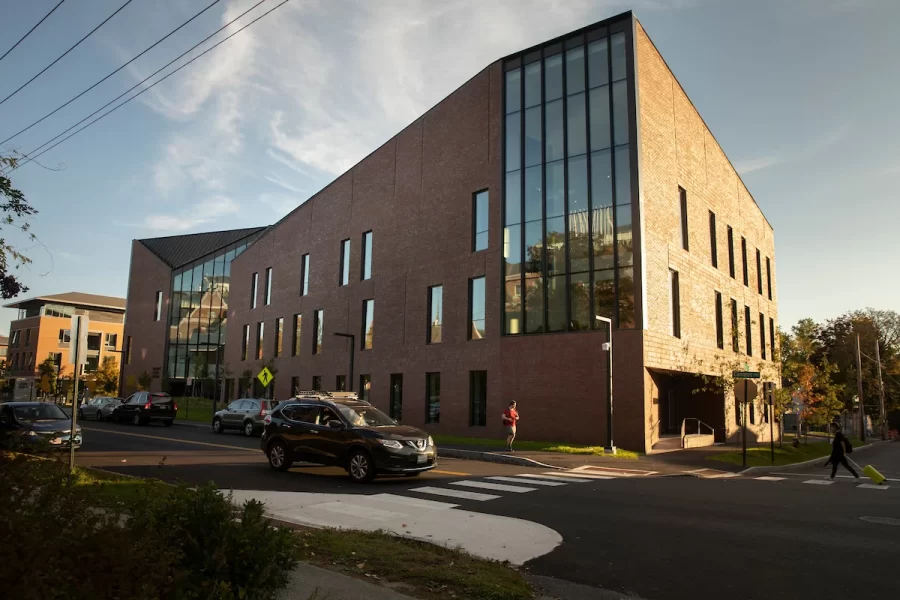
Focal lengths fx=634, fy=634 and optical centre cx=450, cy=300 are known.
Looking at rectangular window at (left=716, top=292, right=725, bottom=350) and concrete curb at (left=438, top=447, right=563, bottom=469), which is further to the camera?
rectangular window at (left=716, top=292, right=725, bottom=350)

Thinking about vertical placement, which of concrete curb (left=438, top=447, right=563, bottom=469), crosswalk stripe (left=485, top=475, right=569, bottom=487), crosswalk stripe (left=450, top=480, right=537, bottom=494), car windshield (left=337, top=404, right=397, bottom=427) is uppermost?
car windshield (left=337, top=404, right=397, bottom=427)

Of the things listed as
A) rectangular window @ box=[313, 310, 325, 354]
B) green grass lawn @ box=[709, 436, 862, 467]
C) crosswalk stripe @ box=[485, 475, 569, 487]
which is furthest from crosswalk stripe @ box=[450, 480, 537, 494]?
rectangular window @ box=[313, 310, 325, 354]

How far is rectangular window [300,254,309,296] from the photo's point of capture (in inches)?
1684

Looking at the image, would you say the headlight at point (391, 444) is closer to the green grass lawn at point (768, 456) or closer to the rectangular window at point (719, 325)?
the green grass lawn at point (768, 456)

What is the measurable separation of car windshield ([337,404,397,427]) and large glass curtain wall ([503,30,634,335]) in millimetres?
12378

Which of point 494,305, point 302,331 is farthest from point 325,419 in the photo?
point 302,331

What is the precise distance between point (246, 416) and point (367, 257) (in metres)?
12.7

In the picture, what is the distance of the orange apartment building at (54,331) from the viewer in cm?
9006

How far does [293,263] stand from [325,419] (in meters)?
31.6

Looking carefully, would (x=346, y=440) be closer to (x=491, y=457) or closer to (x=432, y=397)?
(x=491, y=457)

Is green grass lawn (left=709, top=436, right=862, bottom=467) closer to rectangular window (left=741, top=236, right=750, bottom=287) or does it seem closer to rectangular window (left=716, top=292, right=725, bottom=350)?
rectangular window (left=716, top=292, right=725, bottom=350)

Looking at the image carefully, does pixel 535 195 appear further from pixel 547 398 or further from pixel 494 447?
pixel 494 447

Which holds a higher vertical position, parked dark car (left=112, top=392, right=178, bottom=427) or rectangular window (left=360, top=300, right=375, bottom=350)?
rectangular window (left=360, top=300, right=375, bottom=350)

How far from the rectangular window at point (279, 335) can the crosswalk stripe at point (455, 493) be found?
3368 centimetres
